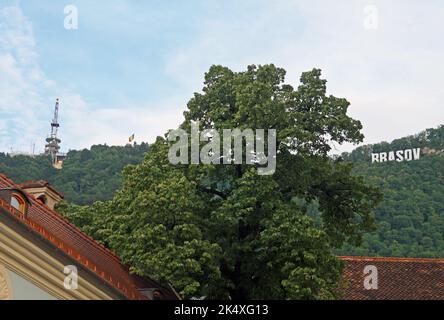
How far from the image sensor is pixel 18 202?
1513 cm

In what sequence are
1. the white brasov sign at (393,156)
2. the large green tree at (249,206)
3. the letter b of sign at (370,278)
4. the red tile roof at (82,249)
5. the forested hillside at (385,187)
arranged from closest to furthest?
the red tile roof at (82,249) < the large green tree at (249,206) < the letter b of sign at (370,278) < the white brasov sign at (393,156) < the forested hillside at (385,187)

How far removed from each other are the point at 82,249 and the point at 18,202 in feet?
11.9

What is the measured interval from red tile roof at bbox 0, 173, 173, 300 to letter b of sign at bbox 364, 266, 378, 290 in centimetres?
1425

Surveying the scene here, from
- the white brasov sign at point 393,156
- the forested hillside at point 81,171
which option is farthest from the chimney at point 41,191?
the forested hillside at point 81,171

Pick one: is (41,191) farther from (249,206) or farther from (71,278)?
(71,278)

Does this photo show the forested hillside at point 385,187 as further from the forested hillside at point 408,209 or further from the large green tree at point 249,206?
the large green tree at point 249,206

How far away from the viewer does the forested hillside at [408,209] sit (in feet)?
168

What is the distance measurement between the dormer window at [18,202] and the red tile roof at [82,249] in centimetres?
27

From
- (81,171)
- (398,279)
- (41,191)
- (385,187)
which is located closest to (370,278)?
(398,279)

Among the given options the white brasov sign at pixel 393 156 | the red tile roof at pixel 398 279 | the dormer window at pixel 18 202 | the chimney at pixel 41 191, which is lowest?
the red tile roof at pixel 398 279

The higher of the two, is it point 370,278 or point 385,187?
point 385,187

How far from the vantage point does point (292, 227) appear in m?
18.8
